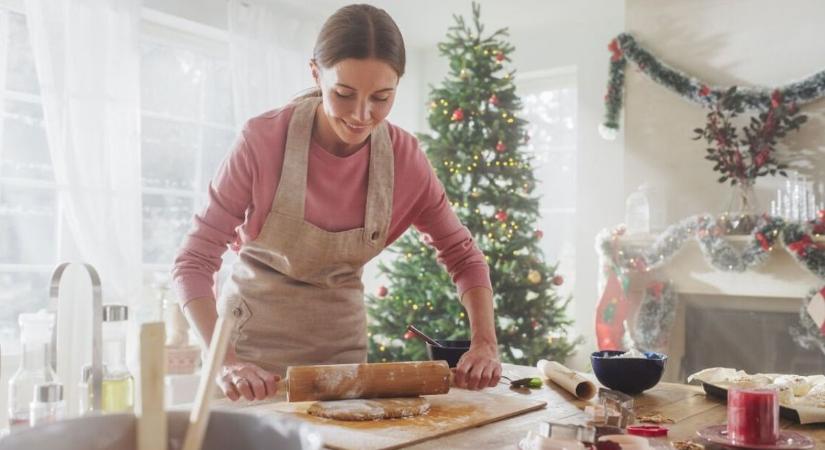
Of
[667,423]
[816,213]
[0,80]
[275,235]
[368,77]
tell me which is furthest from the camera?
[816,213]

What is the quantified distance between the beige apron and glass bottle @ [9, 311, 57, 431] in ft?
2.04

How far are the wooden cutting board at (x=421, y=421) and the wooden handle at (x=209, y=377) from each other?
0.47m

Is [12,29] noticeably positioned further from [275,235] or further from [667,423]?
[667,423]

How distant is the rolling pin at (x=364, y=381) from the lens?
4.23 ft

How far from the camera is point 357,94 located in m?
1.52

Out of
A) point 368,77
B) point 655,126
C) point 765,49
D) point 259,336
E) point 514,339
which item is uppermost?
point 765,49

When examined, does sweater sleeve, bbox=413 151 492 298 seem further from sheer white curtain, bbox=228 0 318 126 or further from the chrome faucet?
sheer white curtain, bbox=228 0 318 126

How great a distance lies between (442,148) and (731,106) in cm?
157

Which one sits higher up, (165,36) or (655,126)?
(165,36)

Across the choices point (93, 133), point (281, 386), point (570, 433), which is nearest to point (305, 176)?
point (281, 386)

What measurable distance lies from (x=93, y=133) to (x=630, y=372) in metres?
3.11

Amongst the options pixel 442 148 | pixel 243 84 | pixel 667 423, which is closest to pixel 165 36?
pixel 243 84

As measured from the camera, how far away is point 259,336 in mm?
1648

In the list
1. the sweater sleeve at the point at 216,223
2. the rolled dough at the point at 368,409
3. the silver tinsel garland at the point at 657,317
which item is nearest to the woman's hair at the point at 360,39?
the sweater sleeve at the point at 216,223
